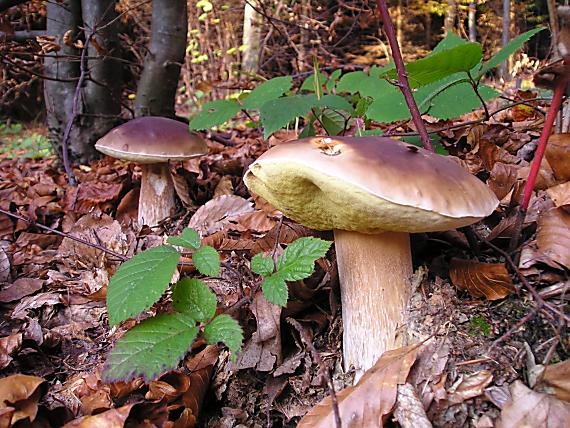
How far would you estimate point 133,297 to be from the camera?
3.62 feet

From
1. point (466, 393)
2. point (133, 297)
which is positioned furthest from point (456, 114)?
point (133, 297)

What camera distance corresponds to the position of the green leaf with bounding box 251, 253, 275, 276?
1.26 m

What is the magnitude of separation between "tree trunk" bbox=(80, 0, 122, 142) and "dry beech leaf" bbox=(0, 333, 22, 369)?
7.05ft

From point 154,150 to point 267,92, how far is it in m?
0.63

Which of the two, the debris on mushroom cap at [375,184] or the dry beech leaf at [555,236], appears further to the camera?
the dry beech leaf at [555,236]

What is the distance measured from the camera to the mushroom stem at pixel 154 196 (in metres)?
2.48

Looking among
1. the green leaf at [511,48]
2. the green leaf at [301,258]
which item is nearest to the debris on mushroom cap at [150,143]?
the green leaf at [301,258]

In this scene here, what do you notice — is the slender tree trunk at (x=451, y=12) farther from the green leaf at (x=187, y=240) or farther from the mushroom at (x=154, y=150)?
the green leaf at (x=187, y=240)

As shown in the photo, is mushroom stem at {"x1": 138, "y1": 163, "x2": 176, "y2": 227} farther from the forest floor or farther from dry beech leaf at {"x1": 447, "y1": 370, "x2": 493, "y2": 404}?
dry beech leaf at {"x1": 447, "y1": 370, "x2": 493, "y2": 404}

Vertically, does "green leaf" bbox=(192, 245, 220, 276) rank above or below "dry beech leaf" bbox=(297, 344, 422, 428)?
above

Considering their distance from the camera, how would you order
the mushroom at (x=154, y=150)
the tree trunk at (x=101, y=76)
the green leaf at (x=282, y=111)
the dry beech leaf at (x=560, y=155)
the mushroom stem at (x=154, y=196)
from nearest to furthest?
1. the dry beech leaf at (x=560, y=155)
2. the green leaf at (x=282, y=111)
3. the mushroom at (x=154, y=150)
4. the mushroom stem at (x=154, y=196)
5. the tree trunk at (x=101, y=76)

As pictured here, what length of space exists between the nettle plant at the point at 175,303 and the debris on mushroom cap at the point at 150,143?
3.35 feet

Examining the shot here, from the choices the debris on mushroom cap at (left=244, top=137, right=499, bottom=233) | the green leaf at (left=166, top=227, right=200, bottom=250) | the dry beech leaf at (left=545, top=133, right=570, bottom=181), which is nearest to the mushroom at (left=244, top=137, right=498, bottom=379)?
the debris on mushroom cap at (left=244, top=137, right=499, bottom=233)

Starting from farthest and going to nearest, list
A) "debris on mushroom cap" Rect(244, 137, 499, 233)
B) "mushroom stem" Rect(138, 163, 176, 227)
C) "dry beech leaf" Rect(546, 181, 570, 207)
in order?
"mushroom stem" Rect(138, 163, 176, 227) < "dry beech leaf" Rect(546, 181, 570, 207) < "debris on mushroom cap" Rect(244, 137, 499, 233)
